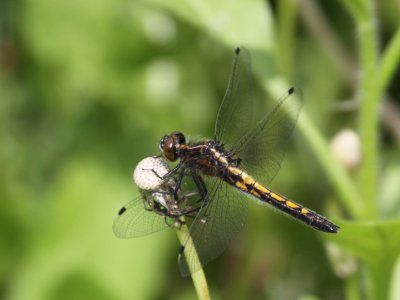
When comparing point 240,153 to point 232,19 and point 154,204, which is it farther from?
point 154,204

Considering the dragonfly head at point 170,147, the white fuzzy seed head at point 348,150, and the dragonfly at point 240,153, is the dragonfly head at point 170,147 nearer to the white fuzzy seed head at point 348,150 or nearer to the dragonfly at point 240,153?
the dragonfly at point 240,153

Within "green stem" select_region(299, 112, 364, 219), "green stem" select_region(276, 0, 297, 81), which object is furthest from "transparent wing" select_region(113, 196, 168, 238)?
"green stem" select_region(276, 0, 297, 81)

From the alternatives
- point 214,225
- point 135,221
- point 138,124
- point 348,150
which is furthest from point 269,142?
point 138,124

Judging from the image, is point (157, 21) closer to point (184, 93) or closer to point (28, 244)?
point (184, 93)

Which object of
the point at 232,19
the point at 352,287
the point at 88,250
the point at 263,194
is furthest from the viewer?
the point at 88,250

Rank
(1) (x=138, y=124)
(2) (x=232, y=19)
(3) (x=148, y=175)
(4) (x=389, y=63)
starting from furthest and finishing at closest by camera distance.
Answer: (1) (x=138, y=124)
(2) (x=232, y=19)
(4) (x=389, y=63)
(3) (x=148, y=175)

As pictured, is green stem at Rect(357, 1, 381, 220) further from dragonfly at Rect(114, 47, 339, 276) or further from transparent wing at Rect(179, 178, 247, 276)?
transparent wing at Rect(179, 178, 247, 276)
